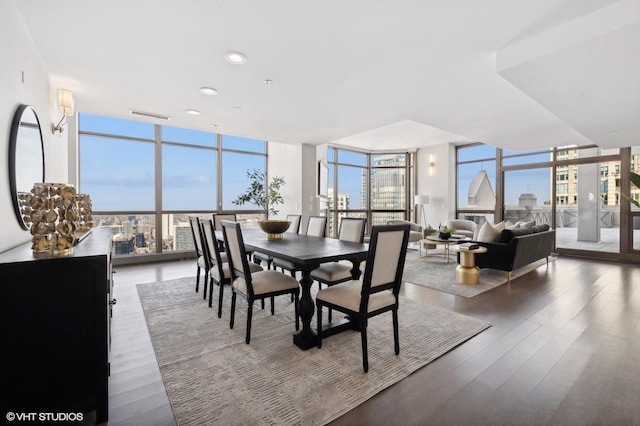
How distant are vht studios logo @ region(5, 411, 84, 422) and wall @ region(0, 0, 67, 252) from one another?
949mm

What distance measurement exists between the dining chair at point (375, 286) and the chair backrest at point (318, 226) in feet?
5.81

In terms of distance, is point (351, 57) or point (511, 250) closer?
point (351, 57)

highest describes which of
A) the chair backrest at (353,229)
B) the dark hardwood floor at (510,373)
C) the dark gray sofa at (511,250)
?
the chair backrest at (353,229)

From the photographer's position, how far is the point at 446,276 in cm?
470

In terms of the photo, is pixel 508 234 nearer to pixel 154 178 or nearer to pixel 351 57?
pixel 351 57

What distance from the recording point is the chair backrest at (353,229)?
3635 millimetres

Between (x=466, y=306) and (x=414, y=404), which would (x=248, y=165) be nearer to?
(x=466, y=306)

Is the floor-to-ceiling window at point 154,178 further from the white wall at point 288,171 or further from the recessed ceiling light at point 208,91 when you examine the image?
the recessed ceiling light at point 208,91

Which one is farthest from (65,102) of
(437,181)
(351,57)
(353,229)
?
(437,181)

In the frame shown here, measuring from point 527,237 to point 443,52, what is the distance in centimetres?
343

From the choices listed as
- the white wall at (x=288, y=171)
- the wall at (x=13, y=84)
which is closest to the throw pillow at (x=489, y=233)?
the white wall at (x=288, y=171)

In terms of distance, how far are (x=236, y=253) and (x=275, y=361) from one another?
93 cm

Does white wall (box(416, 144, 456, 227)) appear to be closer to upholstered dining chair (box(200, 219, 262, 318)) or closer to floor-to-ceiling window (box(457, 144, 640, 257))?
floor-to-ceiling window (box(457, 144, 640, 257))

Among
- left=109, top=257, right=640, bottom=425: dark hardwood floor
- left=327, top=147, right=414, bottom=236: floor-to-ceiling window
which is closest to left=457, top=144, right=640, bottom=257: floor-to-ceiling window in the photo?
left=327, top=147, right=414, bottom=236: floor-to-ceiling window
